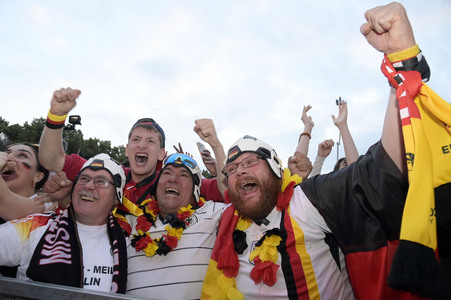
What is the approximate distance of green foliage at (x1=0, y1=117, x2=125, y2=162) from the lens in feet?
75.3

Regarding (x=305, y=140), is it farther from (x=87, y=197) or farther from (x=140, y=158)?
(x=87, y=197)

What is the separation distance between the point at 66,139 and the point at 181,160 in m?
24.7

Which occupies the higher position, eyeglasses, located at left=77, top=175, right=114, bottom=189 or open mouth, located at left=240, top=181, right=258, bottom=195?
eyeglasses, located at left=77, top=175, right=114, bottom=189

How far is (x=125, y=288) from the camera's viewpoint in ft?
8.70

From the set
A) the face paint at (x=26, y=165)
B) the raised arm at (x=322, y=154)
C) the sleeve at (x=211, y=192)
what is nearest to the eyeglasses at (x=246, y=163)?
the sleeve at (x=211, y=192)

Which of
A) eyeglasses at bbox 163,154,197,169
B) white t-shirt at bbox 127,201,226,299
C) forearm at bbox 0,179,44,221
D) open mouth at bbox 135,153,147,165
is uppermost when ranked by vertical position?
open mouth at bbox 135,153,147,165

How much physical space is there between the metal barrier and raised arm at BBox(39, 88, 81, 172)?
1.87 meters

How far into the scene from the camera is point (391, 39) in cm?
194

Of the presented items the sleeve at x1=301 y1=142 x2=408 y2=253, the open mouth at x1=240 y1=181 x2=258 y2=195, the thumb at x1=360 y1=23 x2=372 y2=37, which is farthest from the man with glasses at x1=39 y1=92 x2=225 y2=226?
the thumb at x1=360 y1=23 x2=372 y2=37

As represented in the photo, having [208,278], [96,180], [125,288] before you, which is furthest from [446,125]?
[96,180]

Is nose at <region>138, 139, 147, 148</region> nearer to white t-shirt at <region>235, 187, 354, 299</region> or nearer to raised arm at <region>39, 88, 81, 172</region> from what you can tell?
raised arm at <region>39, 88, 81, 172</region>

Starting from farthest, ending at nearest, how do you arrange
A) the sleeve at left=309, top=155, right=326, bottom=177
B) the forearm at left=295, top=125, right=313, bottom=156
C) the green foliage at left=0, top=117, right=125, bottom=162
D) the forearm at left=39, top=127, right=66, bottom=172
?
the green foliage at left=0, top=117, right=125, bottom=162, the sleeve at left=309, top=155, right=326, bottom=177, the forearm at left=295, top=125, right=313, bottom=156, the forearm at left=39, top=127, right=66, bottom=172

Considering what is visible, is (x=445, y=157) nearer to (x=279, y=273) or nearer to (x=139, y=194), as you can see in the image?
(x=279, y=273)

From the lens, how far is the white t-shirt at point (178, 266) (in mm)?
2686
